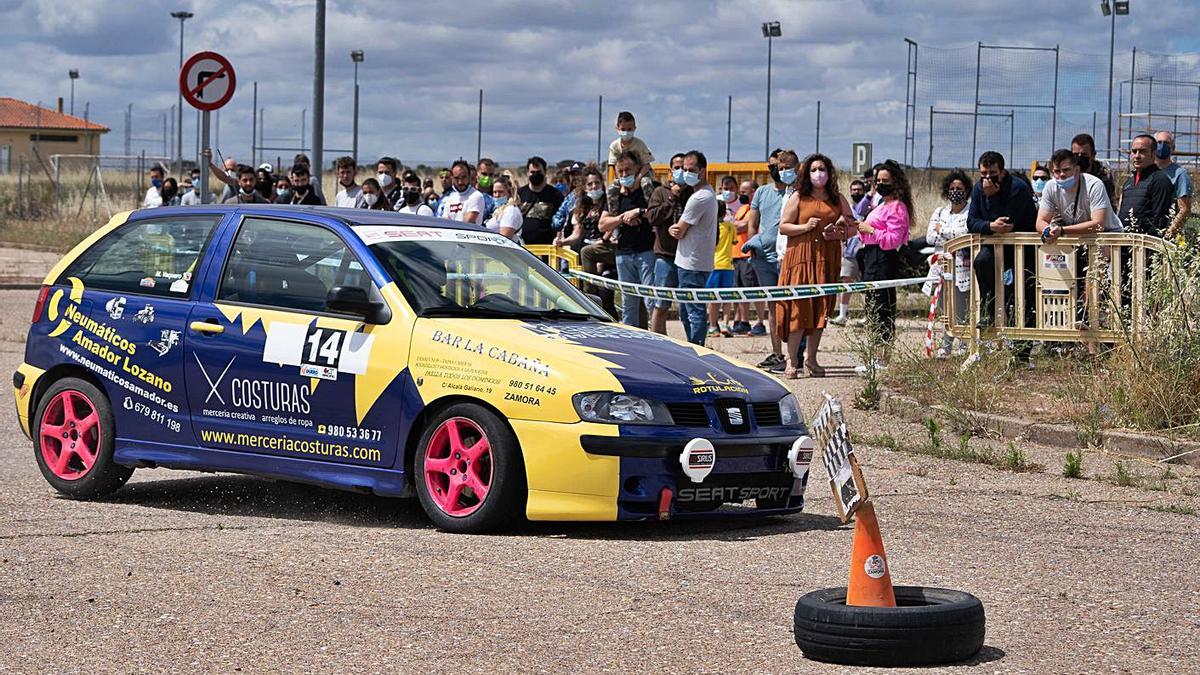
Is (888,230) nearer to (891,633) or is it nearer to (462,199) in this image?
(462,199)

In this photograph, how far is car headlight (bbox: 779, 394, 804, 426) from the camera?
8516 mm

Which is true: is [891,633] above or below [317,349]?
below

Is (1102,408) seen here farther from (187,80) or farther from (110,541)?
(187,80)

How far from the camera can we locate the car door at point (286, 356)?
27.9ft

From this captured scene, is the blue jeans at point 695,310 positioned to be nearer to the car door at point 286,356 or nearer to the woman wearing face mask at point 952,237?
the woman wearing face mask at point 952,237

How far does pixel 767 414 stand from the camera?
27.6 ft

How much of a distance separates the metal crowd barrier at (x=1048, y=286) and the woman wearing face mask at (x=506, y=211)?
17.9ft

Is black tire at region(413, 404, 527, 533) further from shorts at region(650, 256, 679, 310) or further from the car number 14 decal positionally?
shorts at region(650, 256, 679, 310)

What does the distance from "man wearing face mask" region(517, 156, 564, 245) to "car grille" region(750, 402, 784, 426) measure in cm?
1051

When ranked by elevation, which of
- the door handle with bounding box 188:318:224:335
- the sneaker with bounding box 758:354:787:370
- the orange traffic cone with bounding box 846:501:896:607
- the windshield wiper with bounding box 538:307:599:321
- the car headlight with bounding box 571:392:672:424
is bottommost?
the orange traffic cone with bounding box 846:501:896:607

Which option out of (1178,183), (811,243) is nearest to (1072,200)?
(1178,183)

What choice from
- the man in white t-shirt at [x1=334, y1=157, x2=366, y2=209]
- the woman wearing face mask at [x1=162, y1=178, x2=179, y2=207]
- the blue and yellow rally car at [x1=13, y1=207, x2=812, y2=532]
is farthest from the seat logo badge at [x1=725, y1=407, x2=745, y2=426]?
the woman wearing face mask at [x1=162, y1=178, x2=179, y2=207]

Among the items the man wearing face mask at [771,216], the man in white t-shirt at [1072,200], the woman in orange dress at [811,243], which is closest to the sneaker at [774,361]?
the woman in orange dress at [811,243]

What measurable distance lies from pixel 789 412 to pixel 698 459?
780 millimetres
